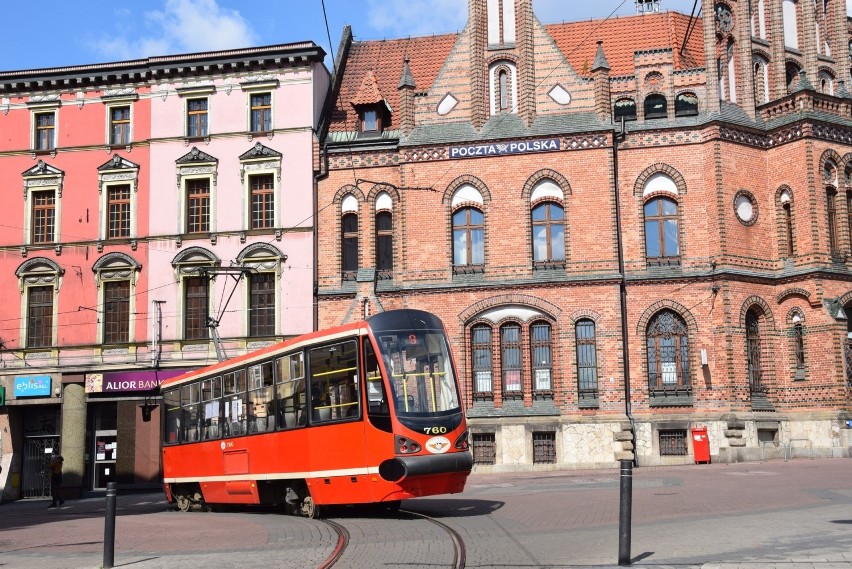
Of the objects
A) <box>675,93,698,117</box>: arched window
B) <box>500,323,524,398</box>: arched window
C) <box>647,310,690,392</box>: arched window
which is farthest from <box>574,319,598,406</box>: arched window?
<box>675,93,698,117</box>: arched window

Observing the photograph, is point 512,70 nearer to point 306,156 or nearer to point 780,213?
point 306,156

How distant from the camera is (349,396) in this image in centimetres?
1703

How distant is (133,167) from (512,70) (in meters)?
13.8

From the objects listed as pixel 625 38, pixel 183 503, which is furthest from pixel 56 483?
pixel 625 38

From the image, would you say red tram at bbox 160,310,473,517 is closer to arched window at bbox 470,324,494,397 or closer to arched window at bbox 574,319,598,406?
arched window at bbox 470,324,494,397

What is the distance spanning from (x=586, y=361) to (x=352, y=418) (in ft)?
51.4

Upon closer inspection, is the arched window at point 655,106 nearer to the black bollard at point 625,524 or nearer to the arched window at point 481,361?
the arched window at point 481,361

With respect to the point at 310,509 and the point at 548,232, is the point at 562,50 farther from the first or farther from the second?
the point at 310,509

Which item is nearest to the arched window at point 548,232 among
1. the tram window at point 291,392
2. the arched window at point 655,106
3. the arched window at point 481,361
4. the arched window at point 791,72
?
the arched window at point 481,361

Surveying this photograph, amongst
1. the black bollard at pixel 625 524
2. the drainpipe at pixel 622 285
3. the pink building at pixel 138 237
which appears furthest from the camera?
the pink building at pixel 138 237

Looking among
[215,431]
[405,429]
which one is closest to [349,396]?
[405,429]

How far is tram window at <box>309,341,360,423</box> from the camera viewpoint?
17.0m

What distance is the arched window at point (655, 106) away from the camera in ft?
107

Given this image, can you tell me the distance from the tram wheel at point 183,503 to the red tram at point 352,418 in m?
3.53
